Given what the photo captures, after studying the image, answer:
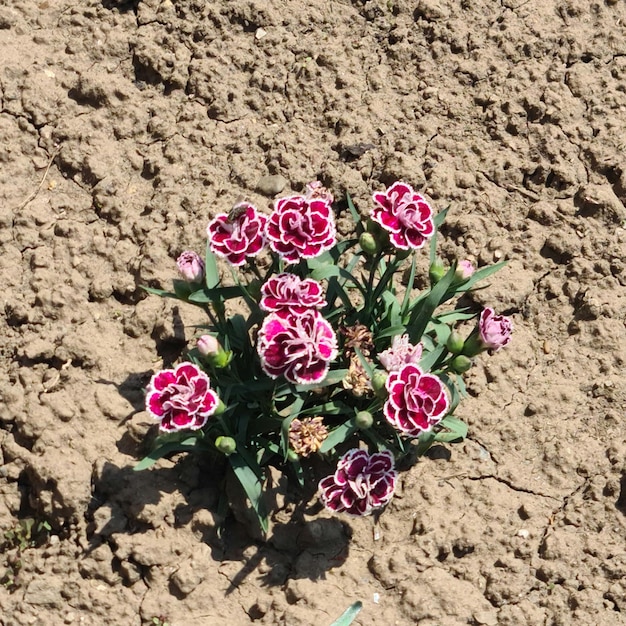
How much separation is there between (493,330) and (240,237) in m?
0.97

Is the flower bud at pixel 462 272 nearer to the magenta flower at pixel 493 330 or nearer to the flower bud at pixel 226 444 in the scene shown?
the magenta flower at pixel 493 330

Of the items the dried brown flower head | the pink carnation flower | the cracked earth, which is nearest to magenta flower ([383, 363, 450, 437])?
the pink carnation flower

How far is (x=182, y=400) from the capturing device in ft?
9.02

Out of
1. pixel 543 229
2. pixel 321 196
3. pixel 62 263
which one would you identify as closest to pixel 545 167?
pixel 543 229

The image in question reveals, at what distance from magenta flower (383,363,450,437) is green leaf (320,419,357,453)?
379 millimetres

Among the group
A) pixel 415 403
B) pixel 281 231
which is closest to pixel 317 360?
pixel 415 403

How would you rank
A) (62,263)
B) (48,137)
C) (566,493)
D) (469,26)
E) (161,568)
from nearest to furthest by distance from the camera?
(161,568) < (566,493) < (62,263) < (48,137) < (469,26)

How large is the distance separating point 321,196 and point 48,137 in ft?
5.84

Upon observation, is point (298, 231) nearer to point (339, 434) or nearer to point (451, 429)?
point (339, 434)

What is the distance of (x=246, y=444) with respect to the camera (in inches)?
131

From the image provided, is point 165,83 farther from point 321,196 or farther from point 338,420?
point 338,420

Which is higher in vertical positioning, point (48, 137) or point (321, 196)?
point (321, 196)

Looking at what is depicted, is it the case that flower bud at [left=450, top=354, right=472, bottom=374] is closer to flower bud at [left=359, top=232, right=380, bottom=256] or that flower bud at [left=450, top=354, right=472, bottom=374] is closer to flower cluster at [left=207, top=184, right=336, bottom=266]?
flower bud at [left=359, top=232, right=380, bottom=256]

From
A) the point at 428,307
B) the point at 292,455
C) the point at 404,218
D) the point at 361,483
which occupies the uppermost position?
the point at 404,218
